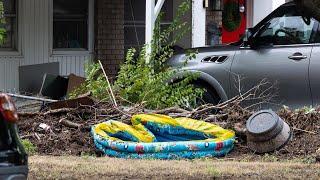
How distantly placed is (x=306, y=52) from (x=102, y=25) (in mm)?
5029

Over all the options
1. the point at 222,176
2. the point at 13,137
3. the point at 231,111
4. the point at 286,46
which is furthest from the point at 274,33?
the point at 13,137

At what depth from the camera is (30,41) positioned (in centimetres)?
1336

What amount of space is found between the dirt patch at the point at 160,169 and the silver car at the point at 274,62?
254 centimetres

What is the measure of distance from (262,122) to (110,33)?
599cm

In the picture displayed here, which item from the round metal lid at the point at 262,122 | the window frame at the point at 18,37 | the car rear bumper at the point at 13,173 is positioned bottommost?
the round metal lid at the point at 262,122

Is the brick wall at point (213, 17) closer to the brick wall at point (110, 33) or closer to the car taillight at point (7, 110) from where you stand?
the brick wall at point (110, 33)

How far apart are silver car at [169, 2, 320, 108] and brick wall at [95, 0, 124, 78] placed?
3.50 m

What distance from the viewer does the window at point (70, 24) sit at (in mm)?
13961

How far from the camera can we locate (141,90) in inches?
400

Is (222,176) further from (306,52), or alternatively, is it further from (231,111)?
(306,52)

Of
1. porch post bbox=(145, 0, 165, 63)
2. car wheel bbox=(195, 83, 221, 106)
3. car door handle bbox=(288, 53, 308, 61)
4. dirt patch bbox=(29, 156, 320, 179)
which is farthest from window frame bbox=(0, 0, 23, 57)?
dirt patch bbox=(29, 156, 320, 179)

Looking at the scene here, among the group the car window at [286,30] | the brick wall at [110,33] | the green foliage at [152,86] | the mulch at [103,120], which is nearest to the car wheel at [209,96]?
the green foliage at [152,86]

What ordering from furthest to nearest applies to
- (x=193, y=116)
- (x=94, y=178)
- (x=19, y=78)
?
(x=19, y=78) → (x=193, y=116) → (x=94, y=178)

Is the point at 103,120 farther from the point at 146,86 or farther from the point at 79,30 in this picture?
the point at 79,30
